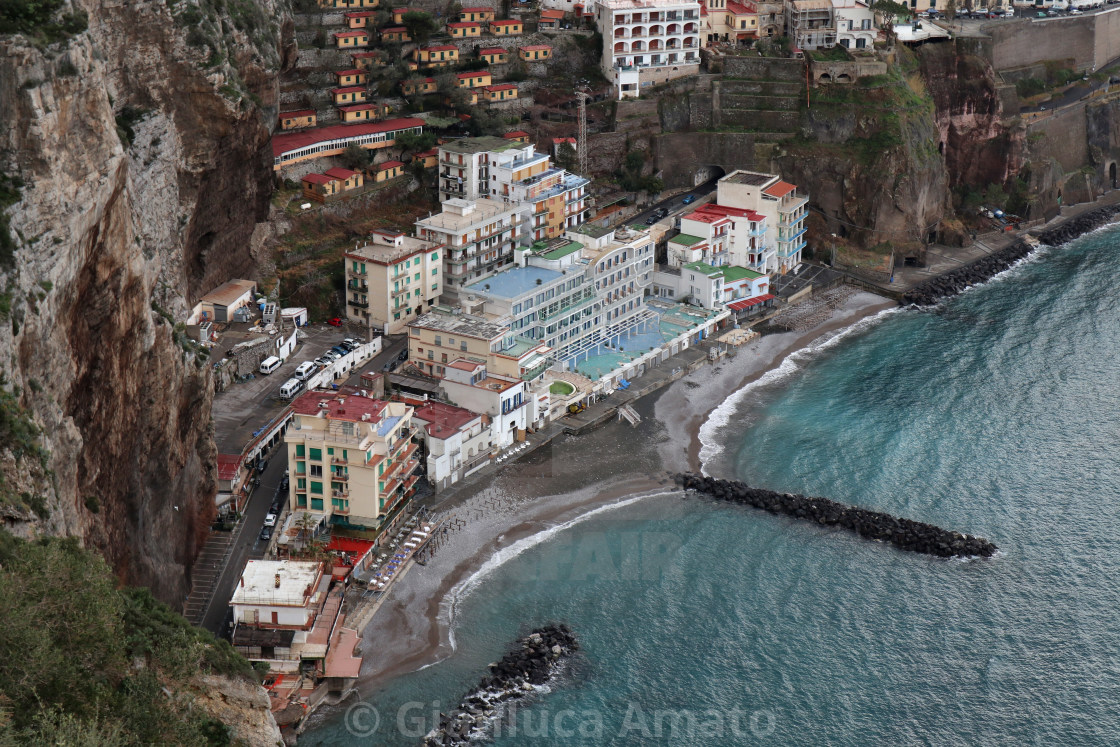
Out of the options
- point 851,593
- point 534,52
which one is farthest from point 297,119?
point 851,593

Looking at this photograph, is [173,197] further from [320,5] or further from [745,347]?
[745,347]

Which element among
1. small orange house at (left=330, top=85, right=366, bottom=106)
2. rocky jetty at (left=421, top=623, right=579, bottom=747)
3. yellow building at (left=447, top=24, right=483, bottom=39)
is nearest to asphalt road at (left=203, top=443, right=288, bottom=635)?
rocky jetty at (left=421, top=623, right=579, bottom=747)

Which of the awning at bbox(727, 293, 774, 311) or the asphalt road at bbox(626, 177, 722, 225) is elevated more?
the asphalt road at bbox(626, 177, 722, 225)

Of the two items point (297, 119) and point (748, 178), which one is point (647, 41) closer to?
point (748, 178)

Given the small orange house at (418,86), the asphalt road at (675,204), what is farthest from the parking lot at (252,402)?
Result: the asphalt road at (675,204)

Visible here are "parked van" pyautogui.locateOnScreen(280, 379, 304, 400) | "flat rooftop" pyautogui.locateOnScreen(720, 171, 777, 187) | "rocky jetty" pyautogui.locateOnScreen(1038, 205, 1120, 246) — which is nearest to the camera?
"parked van" pyautogui.locateOnScreen(280, 379, 304, 400)

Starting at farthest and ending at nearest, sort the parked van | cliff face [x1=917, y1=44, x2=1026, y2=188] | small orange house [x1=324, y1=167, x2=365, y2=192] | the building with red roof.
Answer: cliff face [x1=917, y1=44, x2=1026, y2=188] < small orange house [x1=324, y1=167, x2=365, y2=192] < the building with red roof < the parked van

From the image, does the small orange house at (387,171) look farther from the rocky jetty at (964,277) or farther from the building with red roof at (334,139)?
the rocky jetty at (964,277)

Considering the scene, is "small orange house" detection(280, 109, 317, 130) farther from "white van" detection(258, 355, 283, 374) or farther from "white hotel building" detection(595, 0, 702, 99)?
"white hotel building" detection(595, 0, 702, 99)
